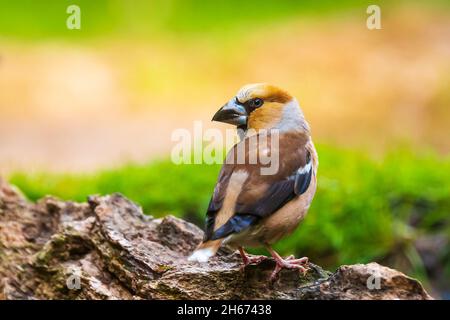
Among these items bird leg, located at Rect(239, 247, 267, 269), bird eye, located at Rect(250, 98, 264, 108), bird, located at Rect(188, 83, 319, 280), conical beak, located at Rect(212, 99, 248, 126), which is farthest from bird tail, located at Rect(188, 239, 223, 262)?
bird eye, located at Rect(250, 98, 264, 108)

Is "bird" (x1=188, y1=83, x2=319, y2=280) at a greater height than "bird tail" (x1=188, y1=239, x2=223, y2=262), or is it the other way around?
"bird" (x1=188, y1=83, x2=319, y2=280)

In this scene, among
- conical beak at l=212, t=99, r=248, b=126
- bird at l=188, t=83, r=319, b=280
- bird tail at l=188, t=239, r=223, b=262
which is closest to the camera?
bird tail at l=188, t=239, r=223, b=262

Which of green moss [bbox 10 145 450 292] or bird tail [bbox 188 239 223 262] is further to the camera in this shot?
green moss [bbox 10 145 450 292]

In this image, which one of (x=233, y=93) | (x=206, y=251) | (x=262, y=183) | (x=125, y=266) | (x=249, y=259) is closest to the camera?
(x=206, y=251)

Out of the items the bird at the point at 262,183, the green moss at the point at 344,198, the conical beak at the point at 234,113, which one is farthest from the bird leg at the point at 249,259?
the green moss at the point at 344,198

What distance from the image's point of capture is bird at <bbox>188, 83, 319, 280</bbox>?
3506 mm

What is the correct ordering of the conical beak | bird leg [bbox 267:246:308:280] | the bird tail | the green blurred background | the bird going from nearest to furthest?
the bird tail, the bird, bird leg [bbox 267:246:308:280], the conical beak, the green blurred background

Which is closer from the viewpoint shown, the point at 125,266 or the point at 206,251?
the point at 206,251

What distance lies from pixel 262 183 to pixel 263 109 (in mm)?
526

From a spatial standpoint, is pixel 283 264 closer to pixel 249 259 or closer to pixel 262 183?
pixel 249 259

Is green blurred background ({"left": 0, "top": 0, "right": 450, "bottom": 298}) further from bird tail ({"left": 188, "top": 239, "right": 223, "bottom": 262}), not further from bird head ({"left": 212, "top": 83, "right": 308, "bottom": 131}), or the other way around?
bird tail ({"left": 188, "top": 239, "right": 223, "bottom": 262})

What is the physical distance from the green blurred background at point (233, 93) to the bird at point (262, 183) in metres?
2.12

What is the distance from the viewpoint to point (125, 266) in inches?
155

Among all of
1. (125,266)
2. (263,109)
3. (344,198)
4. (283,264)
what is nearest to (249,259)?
(283,264)
